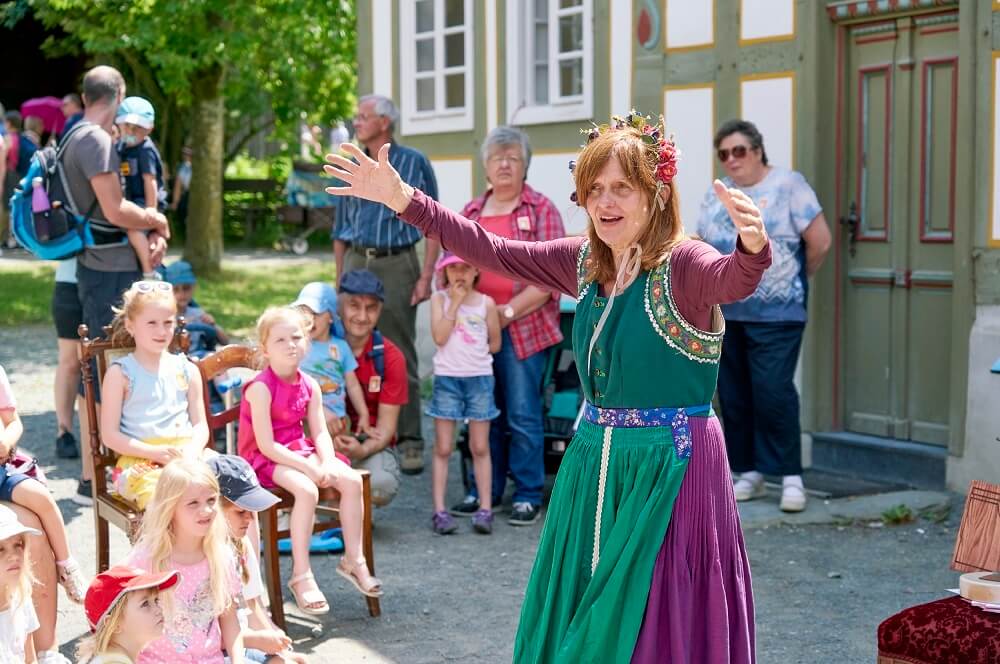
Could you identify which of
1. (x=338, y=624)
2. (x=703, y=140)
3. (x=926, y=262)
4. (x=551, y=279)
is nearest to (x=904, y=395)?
(x=926, y=262)

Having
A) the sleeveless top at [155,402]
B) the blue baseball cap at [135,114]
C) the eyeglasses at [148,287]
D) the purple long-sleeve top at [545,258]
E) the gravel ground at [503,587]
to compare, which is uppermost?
the blue baseball cap at [135,114]

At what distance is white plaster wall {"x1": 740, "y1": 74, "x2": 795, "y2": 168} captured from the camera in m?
8.40

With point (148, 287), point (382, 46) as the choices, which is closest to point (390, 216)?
point (148, 287)

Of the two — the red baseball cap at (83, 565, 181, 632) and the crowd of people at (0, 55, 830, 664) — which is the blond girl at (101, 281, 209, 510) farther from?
the red baseball cap at (83, 565, 181, 632)

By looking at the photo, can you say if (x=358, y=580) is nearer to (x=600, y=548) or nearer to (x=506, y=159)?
(x=600, y=548)

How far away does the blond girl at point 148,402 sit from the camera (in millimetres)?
5891

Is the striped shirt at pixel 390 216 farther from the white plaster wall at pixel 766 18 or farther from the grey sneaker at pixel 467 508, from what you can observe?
the white plaster wall at pixel 766 18

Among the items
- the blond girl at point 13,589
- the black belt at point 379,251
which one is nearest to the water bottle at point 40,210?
the black belt at point 379,251

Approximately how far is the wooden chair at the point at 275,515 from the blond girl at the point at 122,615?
59.1 inches

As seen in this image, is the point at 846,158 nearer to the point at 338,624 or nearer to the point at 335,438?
the point at 335,438

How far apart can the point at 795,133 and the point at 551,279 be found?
457cm

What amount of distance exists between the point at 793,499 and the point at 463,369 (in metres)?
1.80

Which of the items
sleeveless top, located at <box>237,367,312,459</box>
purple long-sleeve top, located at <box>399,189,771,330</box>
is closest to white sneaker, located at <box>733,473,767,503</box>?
sleeveless top, located at <box>237,367,312,459</box>

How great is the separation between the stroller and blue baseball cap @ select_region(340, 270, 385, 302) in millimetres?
1030
